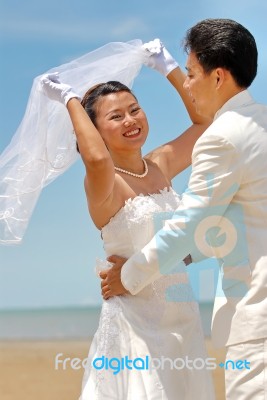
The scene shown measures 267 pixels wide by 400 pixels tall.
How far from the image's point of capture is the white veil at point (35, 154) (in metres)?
4.34

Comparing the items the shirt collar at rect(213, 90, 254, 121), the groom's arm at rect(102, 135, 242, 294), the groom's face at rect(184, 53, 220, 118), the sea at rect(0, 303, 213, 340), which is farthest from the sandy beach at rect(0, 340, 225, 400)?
the shirt collar at rect(213, 90, 254, 121)

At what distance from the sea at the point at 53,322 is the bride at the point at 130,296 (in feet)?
50.9

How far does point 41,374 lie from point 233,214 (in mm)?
10895

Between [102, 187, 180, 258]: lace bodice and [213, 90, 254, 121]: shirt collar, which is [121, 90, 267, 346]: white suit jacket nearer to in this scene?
[213, 90, 254, 121]: shirt collar

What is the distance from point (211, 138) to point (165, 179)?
1270 mm

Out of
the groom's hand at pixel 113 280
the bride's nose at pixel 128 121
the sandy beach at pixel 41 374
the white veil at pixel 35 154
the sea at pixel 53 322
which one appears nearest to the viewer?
the groom's hand at pixel 113 280

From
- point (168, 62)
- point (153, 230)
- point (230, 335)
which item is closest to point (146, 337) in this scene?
point (153, 230)

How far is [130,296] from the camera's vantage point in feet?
12.5

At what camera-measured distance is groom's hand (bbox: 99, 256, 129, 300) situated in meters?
3.75

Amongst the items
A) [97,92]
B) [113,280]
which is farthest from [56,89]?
[113,280]

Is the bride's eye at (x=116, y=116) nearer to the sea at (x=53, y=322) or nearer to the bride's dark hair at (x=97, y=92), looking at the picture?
the bride's dark hair at (x=97, y=92)

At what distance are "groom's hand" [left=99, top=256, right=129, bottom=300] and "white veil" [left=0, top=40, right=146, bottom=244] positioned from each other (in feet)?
2.51

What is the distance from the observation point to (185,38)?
10.8 ft

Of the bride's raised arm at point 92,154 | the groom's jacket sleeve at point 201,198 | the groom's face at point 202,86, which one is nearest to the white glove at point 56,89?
the bride's raised arm at point 92,154
